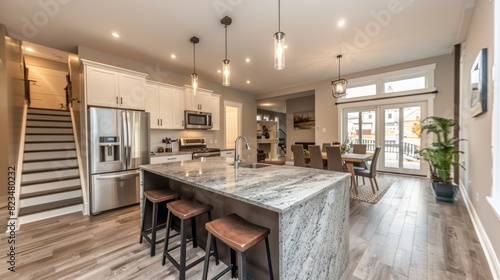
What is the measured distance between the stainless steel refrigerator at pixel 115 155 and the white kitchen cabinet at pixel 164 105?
2.55 ft

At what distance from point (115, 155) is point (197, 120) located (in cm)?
218

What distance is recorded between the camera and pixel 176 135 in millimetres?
5109

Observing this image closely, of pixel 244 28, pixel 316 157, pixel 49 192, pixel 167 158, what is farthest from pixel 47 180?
pixel 316 157

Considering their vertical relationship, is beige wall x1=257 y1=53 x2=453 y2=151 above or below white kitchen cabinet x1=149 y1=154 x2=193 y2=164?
above

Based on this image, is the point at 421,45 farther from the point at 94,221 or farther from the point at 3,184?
the point at 3,184

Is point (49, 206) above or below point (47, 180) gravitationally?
below

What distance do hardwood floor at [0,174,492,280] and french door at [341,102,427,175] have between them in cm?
235

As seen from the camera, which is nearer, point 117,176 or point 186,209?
point 186,209

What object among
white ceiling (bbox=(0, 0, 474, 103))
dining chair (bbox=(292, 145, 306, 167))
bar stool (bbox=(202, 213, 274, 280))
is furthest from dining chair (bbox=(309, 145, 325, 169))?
bar stool (bbox=(202, 213, 274, 280))

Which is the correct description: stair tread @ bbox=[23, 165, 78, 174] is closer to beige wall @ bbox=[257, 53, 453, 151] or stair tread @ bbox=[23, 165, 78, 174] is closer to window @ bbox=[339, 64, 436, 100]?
beige wall @ bbox=[257, 53, 453, 151]

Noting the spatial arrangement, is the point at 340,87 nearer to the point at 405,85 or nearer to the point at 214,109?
the point at 405,85

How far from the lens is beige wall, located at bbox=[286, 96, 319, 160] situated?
7.94 meters

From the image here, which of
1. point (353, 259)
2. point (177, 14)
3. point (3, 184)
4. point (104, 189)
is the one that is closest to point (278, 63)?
point (177, 14)

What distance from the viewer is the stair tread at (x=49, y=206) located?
2.80 meters
